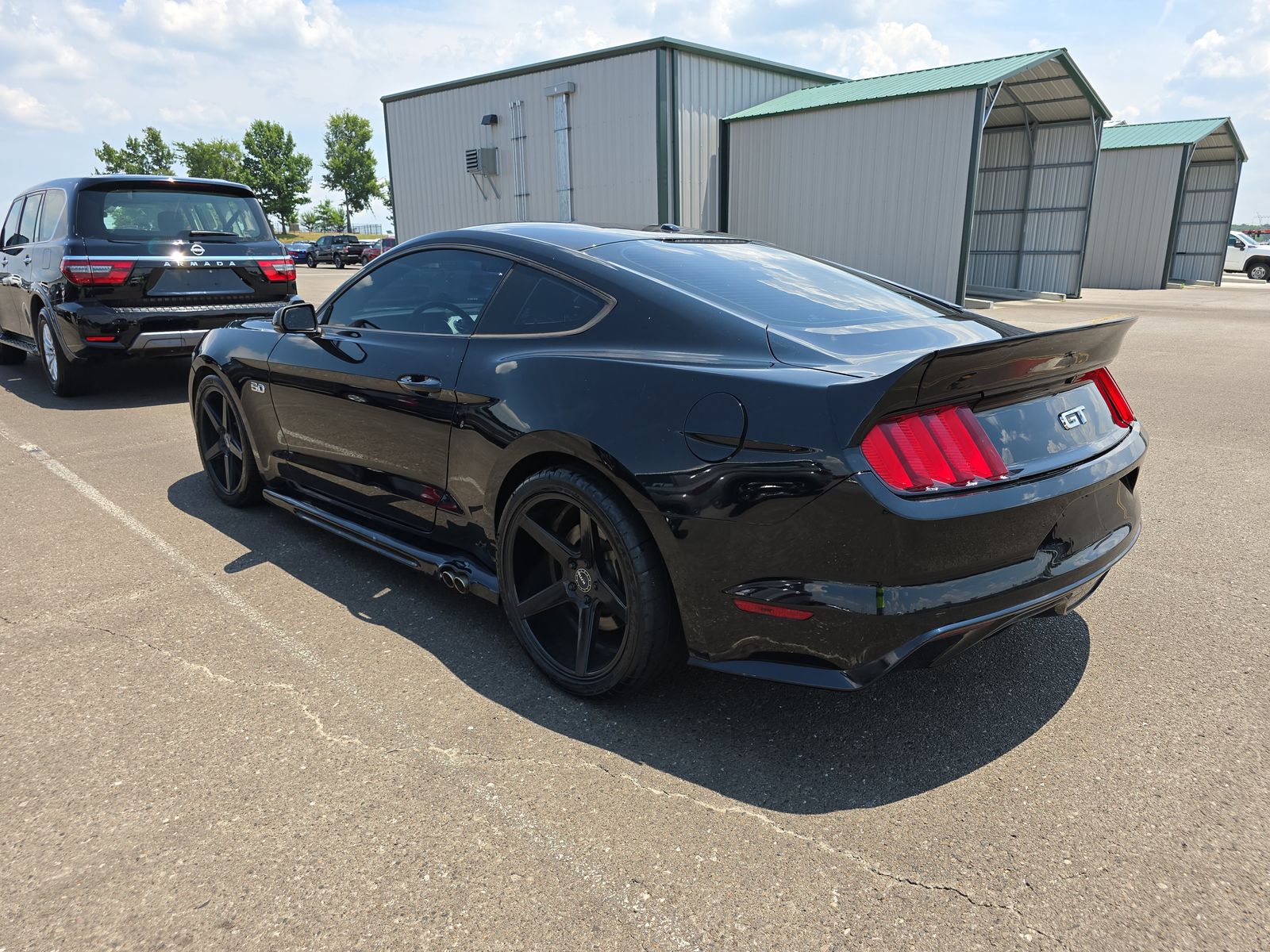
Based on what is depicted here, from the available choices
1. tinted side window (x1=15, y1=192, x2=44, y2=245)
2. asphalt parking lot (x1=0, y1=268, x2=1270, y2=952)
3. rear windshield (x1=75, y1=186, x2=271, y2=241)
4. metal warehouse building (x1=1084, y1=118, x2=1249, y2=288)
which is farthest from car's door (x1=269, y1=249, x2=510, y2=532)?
metal warehouse building (x1=1084, y1=118, x2=1249, y2=288)

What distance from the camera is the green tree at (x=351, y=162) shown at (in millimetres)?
92062

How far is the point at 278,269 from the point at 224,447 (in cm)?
431

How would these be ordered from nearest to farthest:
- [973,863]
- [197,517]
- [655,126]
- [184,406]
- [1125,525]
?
[973,863]
[1125,525]
[197,517]
[184,406]
[655,126]

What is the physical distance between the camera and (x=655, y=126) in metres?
18.1

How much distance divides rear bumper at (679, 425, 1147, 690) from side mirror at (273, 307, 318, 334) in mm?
2417

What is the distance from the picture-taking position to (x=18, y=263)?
8750 millimetres

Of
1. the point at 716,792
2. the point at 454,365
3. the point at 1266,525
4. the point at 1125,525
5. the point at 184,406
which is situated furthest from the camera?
the point at 184,406

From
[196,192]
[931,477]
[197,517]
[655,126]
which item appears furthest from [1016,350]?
[655,126]

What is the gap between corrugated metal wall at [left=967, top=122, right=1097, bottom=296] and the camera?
22.4m

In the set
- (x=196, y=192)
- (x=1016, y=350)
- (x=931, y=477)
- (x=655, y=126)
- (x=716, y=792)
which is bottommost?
(x=716, y=792)

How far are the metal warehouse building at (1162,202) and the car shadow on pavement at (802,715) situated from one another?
28.0 m

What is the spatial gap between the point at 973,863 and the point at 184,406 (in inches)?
305

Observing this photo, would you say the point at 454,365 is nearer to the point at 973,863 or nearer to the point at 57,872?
the point at 57,872

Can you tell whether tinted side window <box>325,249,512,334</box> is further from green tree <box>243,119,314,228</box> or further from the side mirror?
→ green tree <box>243,119,314,228</box>
